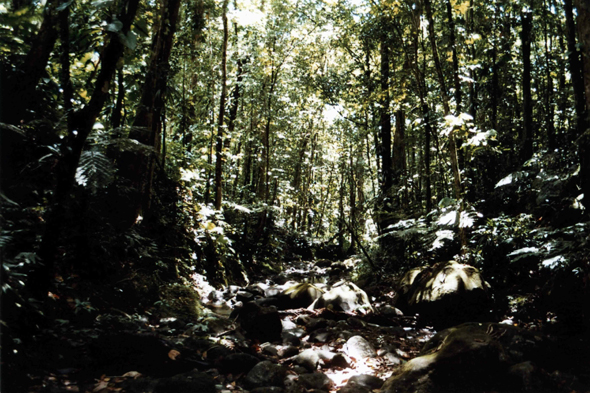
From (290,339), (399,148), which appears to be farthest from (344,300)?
(399,148)

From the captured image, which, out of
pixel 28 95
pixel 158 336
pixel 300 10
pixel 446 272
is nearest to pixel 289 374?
pixel 158 336

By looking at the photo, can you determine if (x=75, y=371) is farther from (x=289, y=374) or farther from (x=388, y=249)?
(x=388, y=249)

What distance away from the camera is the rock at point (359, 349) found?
5332 mm

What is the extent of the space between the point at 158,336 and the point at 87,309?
2.87 ft

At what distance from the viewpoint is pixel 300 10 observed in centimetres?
1533

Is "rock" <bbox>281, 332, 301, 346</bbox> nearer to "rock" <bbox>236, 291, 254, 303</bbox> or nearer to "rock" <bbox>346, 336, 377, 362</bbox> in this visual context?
"rock" <bbox>346, 336, 377, 362</bbox>

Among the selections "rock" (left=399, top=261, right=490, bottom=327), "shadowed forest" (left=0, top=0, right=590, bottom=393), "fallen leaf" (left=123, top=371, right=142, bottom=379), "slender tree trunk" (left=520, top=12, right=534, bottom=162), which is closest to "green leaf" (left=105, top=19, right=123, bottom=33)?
"shadowed forest" (left=0, top=0, right=590, bottom=393)

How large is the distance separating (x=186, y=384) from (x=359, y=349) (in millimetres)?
2877

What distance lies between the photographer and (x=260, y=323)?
19.9ft

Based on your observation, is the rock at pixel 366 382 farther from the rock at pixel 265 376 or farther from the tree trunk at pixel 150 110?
the tree trunk at pixel 150 110

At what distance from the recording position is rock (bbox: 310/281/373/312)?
25.3 feet

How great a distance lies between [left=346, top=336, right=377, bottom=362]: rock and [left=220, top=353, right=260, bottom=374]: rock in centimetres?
160

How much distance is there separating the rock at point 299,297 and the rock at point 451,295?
2290mm

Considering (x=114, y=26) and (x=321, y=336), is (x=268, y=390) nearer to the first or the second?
(x=321, y=336)
